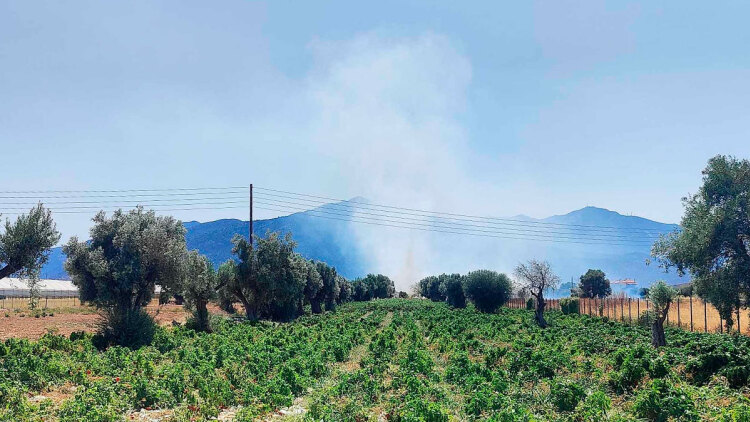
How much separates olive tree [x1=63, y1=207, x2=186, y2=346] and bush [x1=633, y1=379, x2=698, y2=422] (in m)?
27.3

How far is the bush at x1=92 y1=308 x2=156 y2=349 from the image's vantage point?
1165 inches

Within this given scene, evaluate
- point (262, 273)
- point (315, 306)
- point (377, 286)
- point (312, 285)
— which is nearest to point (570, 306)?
point (312, 285)

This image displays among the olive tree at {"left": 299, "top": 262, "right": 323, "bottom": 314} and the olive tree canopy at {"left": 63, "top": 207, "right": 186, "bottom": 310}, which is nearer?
the olive tree canopy at {"left": 63, "top": 207, "right": 186, "bottom": 310}

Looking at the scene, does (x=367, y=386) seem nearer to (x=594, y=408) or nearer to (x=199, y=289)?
(x=594, y=408)

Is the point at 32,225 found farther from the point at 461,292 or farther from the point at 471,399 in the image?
the point at 461,292

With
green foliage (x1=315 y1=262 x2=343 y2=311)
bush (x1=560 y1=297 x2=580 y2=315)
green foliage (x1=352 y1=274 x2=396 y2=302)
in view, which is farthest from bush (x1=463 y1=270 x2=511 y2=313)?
green foliage (x1=352 y1=274 x2=396 y2=302)

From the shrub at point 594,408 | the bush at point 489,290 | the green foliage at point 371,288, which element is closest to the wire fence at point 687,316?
the bush at point 489,290

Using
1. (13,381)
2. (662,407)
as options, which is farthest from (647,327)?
(13,381)

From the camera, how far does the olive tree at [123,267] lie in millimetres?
30266

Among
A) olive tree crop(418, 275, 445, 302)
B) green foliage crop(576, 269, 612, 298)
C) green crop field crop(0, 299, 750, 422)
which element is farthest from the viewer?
olive tree crop(418, 275, 445, 302)

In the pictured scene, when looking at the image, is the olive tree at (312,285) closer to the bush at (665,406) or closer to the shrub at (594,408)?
the shrub at (594,408)

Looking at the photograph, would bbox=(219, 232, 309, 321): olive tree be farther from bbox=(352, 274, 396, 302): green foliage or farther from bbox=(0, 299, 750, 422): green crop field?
bbox=(352, 274, 396, 302): green foliage

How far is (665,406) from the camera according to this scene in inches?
476

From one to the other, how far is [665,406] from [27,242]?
89.5 ft
